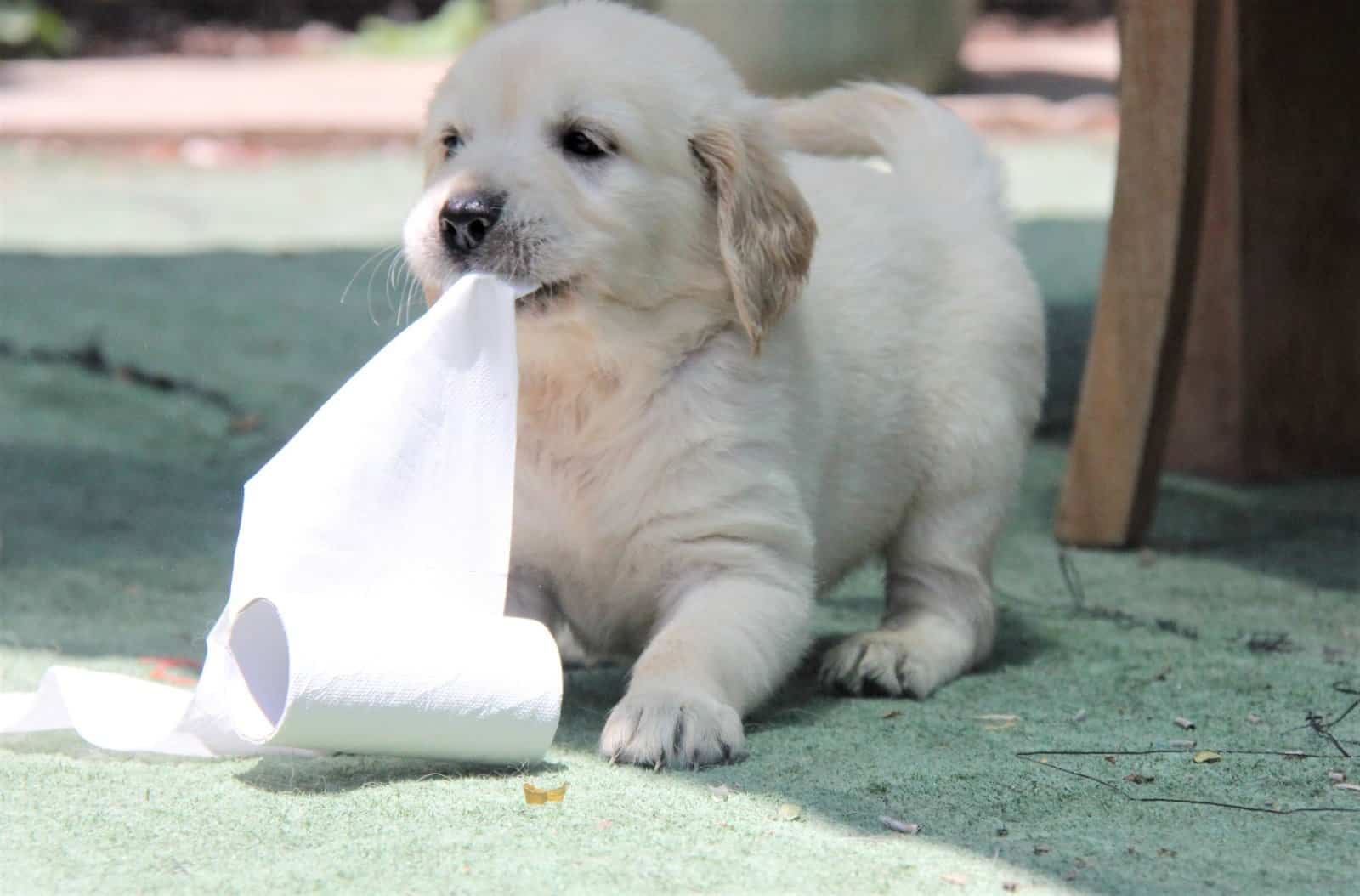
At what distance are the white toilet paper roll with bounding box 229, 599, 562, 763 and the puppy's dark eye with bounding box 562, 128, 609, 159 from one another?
0.77m

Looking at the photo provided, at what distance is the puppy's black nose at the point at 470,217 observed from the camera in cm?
274

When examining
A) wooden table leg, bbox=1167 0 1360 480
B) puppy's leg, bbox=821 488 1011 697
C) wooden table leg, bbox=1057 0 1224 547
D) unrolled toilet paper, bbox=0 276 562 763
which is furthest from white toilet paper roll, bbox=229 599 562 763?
wooden table leg, bbox=1167 0 1360 480

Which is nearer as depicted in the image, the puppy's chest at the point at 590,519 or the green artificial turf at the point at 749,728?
the green artificial turf at the point at 749,728

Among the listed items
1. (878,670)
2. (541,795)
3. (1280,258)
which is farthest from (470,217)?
(1280,258)

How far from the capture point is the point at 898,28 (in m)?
12.2

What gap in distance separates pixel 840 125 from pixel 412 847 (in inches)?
83.8

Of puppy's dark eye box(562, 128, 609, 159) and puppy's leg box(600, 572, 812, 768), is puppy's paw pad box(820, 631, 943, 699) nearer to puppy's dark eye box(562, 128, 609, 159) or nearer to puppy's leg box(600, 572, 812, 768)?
puppy's leg box(600, 572, 812, 768)

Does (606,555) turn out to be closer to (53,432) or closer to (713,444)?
(713,444)

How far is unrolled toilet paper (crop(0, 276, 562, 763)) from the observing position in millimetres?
2469

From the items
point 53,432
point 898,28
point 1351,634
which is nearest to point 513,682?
point 1351,634

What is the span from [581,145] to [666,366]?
0.37 metres

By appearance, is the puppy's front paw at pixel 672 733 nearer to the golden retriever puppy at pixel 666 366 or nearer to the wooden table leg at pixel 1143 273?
the golden retriever puppy at pixel 666 366

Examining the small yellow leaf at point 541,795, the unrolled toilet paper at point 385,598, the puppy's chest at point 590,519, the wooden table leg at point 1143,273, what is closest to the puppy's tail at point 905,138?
the wooden table leg at point 1143,273

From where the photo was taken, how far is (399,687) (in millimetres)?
2451
